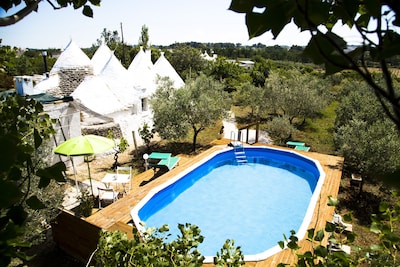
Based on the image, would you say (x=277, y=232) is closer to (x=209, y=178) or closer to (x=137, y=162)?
(x=209, y=178)

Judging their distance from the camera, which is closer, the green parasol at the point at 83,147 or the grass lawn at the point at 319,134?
the green parasol at the point at 83,147

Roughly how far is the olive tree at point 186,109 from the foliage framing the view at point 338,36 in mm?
12852

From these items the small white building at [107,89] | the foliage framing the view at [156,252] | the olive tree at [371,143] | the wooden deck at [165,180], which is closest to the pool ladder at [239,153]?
the wooden deck at [165,180]

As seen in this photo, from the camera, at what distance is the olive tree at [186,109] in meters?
13.6

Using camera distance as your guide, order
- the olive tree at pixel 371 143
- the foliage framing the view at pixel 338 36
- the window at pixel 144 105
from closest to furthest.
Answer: the foliage framing the view at pixel 338 36 < the olive tree at pixel 371 143 < the window at pixel 144 105

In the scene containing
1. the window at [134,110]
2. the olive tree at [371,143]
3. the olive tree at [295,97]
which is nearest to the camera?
the olive tree at [371,143]

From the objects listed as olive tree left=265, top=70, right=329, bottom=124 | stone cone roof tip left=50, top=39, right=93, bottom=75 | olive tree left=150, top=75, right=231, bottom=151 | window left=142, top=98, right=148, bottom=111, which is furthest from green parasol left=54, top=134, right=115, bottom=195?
stone cone roof tip left=50, top=39, right=93, bottom=75

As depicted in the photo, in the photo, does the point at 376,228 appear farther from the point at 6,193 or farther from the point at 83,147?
the point at 83,147

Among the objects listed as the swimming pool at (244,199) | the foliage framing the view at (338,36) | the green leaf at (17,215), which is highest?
the foliage framing the view at (338,36)

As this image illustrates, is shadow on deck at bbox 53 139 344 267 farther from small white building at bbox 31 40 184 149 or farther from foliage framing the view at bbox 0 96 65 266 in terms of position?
small white building at bbox 31 40 184 149

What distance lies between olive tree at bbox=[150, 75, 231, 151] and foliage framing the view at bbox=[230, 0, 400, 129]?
1285 centimetres

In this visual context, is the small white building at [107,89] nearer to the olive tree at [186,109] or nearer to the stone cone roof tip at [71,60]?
the stone cone roof tip at [71,60]

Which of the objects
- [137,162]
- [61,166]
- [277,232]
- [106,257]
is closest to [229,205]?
[277,232]

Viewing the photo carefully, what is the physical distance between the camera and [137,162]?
42.5ft
